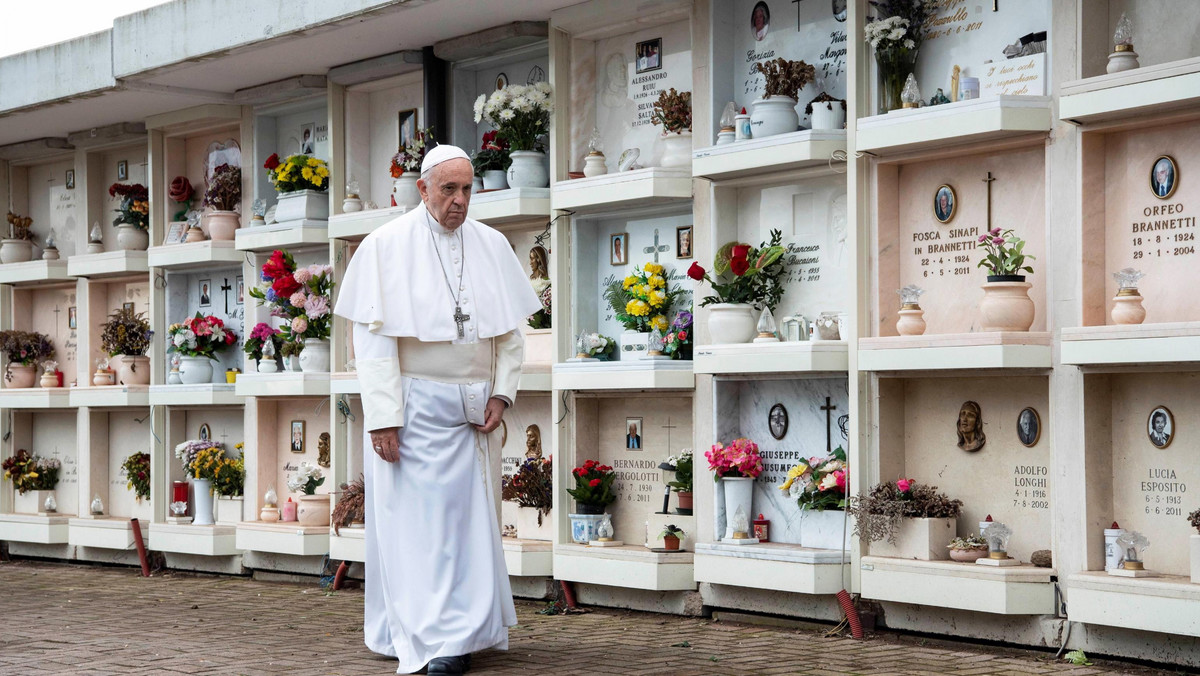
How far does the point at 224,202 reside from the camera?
37.8 ft

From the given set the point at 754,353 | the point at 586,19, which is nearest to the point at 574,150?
the point at 586,19

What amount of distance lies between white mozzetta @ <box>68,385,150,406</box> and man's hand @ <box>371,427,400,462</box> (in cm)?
638

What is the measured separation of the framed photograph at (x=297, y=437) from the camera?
1103 cm

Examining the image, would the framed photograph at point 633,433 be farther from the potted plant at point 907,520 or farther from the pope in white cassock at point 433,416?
the pope in white cassock at point 433,416

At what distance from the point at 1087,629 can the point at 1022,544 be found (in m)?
0.64

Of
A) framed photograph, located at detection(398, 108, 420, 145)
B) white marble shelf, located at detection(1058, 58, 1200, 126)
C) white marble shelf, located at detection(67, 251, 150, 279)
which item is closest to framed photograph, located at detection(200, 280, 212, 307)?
white marble shelf, located at detection(67, 251, 150, 279)

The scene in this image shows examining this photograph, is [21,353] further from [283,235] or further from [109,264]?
[283,235]

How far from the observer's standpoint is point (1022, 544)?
692 centimetres

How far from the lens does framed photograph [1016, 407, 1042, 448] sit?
688 centimetres

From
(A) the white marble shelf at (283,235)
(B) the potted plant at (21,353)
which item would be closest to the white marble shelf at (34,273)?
(B) the potted plant at (21,353)

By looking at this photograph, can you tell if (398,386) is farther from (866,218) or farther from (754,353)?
(866,218)

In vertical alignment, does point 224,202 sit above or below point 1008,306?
above

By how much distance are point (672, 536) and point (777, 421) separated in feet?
2.90

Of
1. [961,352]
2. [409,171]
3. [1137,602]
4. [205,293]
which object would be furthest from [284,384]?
[1137,602]
